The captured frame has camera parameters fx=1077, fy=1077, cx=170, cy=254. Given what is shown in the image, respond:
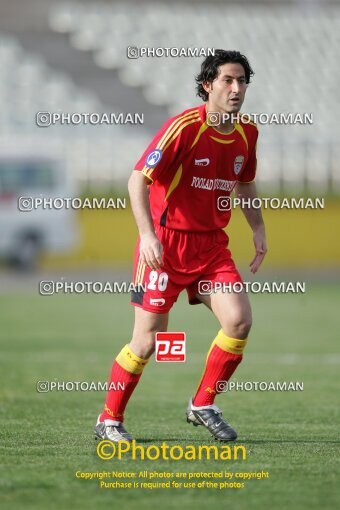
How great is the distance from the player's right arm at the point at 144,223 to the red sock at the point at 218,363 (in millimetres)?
685

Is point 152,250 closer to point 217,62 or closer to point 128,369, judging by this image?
point 128,369

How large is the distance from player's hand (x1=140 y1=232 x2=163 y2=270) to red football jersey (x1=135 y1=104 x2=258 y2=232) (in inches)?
14.2

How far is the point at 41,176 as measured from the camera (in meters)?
27.4

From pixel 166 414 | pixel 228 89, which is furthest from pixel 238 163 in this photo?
pixel 166 414

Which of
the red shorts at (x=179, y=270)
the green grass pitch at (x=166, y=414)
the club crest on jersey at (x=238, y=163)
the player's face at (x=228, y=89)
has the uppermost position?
the player's face at (x=228, y=89)

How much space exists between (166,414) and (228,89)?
2.71 metres

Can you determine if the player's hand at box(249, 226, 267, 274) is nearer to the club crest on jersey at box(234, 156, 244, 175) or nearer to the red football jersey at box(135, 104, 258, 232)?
the red football jersey at box(135, 104, 258, 232)

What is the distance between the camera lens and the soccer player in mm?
5859

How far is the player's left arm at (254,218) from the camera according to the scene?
20.7 feet

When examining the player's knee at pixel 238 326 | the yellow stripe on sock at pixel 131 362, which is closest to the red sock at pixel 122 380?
the yellow stripe on sock at pixel 131 362

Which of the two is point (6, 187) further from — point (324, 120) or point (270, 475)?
point (270, 475)

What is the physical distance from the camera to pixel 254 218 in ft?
21.0

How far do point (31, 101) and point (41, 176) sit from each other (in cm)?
428

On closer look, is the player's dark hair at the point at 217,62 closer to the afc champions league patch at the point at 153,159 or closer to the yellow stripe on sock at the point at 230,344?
the afc champions league patch at the point at 153,159
